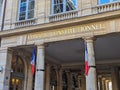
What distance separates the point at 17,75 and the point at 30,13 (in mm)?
3965

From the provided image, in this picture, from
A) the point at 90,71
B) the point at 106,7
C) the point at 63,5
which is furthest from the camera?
the point at 63,5

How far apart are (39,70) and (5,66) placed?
2.34 meters

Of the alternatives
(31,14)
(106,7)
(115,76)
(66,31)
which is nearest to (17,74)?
(31,14)

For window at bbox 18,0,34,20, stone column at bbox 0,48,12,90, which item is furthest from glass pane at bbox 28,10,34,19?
stone column at bbox 0,48,12,90

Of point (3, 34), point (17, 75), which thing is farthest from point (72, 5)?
point (17, 75)

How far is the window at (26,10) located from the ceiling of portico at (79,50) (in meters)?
2.24

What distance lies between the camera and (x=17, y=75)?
1385 centimetres

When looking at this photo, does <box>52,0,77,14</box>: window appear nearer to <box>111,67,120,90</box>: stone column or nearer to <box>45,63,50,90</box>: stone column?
<box>45,63,50,90</box>: stone column

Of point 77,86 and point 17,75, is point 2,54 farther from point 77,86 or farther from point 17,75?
point 77,86

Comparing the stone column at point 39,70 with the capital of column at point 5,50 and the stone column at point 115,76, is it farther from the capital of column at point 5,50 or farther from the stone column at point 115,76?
the stone column at point 115,76

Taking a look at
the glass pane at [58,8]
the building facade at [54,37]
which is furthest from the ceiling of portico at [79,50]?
the glass pane at [58,8]

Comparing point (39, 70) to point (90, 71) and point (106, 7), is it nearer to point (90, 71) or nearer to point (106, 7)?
point (90, 71)

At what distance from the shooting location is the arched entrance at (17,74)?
45.2 ft

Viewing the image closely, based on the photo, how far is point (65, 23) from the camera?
36.8 feet
